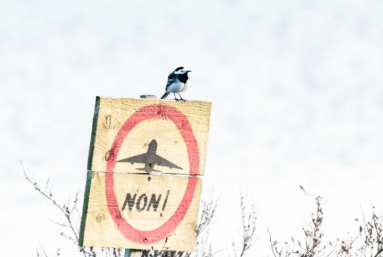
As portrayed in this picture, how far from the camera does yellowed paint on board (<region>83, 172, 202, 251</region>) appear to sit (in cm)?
355

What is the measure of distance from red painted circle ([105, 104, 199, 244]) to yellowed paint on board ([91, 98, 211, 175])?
27 mm

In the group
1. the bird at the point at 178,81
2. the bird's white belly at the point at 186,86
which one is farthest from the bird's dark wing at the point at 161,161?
the bird's white belly at the point at 186,86

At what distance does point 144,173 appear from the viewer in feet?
12.0

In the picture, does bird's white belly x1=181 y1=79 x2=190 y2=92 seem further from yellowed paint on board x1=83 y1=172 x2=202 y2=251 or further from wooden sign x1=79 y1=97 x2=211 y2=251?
yellowed paint on board x1=83 y1=172 x2=202 y2=251

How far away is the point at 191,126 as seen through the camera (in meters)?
3.80

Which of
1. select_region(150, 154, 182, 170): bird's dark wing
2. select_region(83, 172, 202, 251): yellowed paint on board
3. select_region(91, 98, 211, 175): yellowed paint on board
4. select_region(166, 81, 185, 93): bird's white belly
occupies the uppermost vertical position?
select_region(166, 81, 185, 93): bird's white belly

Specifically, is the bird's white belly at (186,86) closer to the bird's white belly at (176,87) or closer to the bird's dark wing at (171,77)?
the bird's white belly at (176,87)

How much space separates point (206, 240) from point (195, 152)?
2.80 meters

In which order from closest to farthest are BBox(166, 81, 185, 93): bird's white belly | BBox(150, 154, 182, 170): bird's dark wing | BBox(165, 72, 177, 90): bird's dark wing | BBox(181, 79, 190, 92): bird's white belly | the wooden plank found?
the wooden plank → BBox(150, 154, 182, 170): bird's dark wing → BBox(165, 72, 177, 90): bird's dark wing → BBox(166, 81, 185, 93): bird's white belly → BBox(181, 79, 190, 92): bird's white belly

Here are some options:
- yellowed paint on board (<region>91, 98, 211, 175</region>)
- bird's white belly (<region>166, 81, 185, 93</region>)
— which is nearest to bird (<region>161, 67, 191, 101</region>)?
bird's white belly (<region>166, 81, 185, 93</region>)

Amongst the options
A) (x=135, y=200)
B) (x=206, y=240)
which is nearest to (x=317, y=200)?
(x=206, y=240)

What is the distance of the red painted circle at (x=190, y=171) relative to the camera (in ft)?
11.7

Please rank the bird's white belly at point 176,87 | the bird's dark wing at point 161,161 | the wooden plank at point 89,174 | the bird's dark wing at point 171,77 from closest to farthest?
the wooden plank at point 89,174 < the bird's dark wing at point 161,161 < the bird's dark wing at point 171,77 < the bird's white belly at point 176,87

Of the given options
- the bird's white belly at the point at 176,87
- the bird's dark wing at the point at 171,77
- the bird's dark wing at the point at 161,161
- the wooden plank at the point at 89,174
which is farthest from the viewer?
the bird's white belly at the point at 176,87
